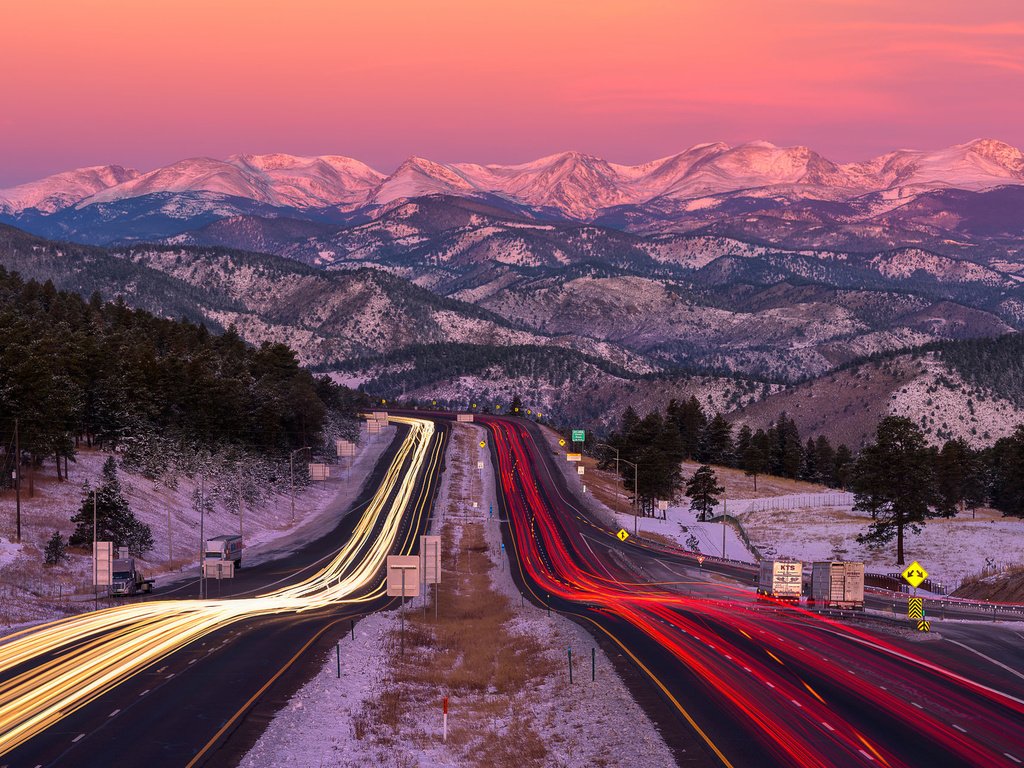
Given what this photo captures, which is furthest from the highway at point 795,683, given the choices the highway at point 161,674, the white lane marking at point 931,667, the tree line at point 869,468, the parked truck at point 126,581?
the parked truck at point 126,581

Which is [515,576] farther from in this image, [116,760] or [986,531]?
[116,760]

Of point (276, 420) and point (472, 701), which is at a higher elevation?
point (276, 420)

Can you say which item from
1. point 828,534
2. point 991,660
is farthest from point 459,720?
point 828,534

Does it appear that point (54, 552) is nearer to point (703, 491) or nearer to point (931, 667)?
point (931, 667)

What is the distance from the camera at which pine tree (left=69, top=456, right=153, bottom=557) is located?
268ft

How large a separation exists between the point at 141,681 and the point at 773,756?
80.6 feet

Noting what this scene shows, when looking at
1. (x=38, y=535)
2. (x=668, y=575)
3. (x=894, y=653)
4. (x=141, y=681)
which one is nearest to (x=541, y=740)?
(x=141, y=681)

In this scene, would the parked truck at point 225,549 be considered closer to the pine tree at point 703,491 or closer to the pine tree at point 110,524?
the pine tree at point 110,524

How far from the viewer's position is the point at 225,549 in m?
87.6

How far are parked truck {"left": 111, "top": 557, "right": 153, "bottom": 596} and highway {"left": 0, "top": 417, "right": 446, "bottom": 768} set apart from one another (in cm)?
308

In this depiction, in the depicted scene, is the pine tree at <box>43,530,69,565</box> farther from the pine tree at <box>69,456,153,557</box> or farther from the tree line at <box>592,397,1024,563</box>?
the tree line at <box>592,397,1024,563</box>

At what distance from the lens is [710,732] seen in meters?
37.5

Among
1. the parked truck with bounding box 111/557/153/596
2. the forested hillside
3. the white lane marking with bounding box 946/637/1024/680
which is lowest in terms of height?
the white lane marking with bounding box 946/637/1024/680

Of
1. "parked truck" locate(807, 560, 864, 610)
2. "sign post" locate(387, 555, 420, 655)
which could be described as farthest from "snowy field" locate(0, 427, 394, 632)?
"parked truck" locate(807, 560, 864, 610)
